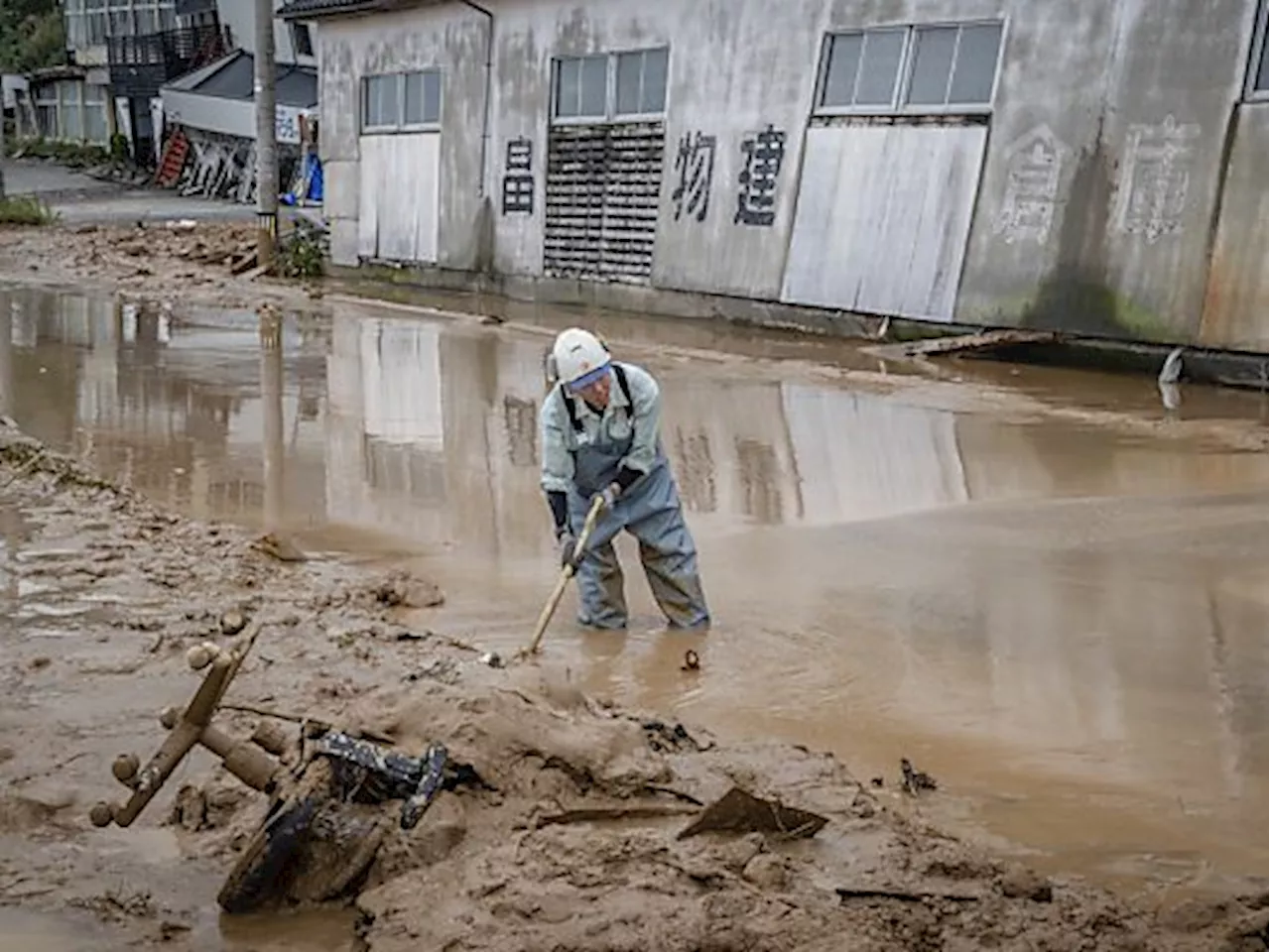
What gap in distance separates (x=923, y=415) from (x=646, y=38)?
28.8 ft

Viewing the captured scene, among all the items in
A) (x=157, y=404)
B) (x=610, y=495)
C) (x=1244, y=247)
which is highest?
(x=1244, y=247)

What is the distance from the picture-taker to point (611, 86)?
20.4m

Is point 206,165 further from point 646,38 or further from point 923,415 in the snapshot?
point 923,415

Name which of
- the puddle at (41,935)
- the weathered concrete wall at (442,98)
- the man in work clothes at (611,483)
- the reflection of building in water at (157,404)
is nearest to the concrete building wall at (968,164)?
the weathered concrete wall at (442,98)

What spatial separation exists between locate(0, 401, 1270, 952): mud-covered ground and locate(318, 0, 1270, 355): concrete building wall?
9.26 metres

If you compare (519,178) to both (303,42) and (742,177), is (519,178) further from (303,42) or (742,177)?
(303,42)

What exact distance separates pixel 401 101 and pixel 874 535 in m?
17.5

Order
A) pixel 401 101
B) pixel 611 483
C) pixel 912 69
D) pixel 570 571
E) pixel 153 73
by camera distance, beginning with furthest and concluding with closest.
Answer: pixel 153 73 < pixel 401 101 < pixel 912 69 < pixel 611 483 < pixel 570 571

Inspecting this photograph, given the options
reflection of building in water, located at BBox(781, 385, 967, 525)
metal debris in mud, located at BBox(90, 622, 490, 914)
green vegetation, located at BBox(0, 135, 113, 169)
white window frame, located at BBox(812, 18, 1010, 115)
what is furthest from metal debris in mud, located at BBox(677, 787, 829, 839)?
green vegetation, located at BBox(0, 135, 113, 169)

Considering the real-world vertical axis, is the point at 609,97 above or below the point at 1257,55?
below

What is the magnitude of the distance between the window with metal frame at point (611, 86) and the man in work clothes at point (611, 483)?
43.2 feet

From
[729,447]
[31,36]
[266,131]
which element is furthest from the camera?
[31,36]

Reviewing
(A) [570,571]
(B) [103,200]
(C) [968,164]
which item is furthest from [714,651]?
(B) [103,200]

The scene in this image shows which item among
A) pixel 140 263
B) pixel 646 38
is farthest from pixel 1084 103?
pixel 140 263
